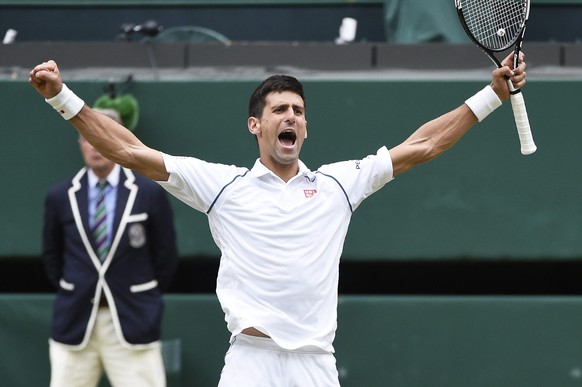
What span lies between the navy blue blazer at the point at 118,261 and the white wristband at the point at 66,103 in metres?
1.82

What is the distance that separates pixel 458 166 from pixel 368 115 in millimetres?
606

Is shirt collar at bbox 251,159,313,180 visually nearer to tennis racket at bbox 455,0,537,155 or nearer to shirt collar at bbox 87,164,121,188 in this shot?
tennis racket at bbox 455,0,537,155

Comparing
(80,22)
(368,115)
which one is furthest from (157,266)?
(80,22)

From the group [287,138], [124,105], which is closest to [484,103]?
[287,138]

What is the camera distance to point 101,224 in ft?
20.9

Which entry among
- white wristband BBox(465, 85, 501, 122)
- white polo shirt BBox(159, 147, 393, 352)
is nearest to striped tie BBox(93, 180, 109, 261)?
white polo shirt BBox(159, 147, 393, 352)

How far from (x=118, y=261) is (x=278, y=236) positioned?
192 cm

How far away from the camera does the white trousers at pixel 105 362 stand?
20.7 feet

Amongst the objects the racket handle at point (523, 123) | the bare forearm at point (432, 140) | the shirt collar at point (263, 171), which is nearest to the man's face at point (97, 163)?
the shirt collar at point (263, 171)

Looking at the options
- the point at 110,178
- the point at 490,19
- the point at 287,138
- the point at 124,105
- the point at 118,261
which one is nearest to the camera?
the point at 287,138

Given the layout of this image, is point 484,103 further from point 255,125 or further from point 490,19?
point 255,125

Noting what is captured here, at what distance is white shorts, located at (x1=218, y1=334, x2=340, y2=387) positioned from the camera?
456cm

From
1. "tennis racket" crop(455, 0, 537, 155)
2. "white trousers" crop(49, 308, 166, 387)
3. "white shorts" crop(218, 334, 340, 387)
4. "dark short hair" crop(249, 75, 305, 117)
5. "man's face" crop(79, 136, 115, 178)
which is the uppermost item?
"tennis racket" crop(455, 0, 537, 155)

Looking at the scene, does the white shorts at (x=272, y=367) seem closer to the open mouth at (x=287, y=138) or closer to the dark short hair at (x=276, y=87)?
the open mouth at (x=287, y=138)
